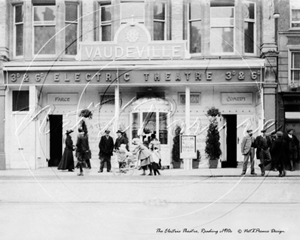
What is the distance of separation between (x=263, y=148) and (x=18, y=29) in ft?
31.2

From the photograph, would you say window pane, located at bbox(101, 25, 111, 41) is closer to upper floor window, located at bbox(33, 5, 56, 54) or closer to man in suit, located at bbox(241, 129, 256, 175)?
upper floor window, located at bbox(33, 5, 56, 54)

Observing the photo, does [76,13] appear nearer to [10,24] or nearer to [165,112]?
[10,24]

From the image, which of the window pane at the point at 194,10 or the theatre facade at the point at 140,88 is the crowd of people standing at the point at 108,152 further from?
the window pane at the point at 194,10

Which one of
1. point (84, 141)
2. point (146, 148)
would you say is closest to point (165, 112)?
point (146, 148)

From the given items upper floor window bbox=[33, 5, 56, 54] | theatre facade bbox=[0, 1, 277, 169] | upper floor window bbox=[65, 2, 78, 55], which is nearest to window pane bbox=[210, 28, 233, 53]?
theatre facade bbox=[0, 1, 277, 169]

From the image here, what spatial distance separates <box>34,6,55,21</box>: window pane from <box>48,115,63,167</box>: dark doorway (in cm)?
352

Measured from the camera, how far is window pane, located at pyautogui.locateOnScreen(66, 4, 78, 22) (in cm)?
1672

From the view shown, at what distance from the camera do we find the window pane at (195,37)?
17.5 m

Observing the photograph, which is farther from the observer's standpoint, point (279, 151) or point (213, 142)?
point (213, 142)

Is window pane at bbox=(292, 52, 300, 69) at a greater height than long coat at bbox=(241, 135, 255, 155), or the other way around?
window pane at bbox=(292, 52, 300, 69)

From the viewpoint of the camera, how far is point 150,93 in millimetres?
17859

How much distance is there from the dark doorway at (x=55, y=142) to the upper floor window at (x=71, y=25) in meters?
2.62

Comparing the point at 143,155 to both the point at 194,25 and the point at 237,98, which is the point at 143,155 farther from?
the point at 194,25

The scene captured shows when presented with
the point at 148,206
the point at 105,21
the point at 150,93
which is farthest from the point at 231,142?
the point at 148,206
